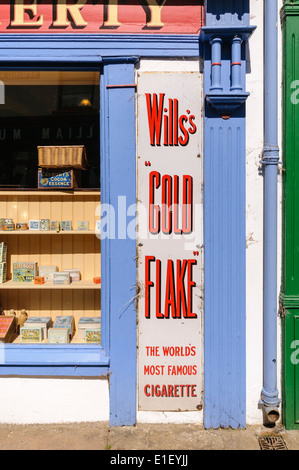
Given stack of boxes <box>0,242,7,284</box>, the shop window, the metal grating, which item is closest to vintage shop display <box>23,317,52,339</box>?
the shop window

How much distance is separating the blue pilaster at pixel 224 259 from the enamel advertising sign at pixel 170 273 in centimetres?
11

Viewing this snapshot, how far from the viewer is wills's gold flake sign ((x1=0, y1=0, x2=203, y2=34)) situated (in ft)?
11.8

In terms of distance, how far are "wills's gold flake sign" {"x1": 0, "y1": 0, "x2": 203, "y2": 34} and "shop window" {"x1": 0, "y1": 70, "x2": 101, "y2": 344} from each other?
1.90 ft

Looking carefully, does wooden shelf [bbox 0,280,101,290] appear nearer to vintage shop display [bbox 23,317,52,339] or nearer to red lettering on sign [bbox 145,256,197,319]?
vintage shop display [bbox 23,317,52,339]

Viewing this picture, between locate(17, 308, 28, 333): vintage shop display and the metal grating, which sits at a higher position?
locate(17, 308, 28, 333): vintage shop display

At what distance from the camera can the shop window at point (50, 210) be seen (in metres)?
4.15

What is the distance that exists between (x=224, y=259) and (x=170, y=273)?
0.61m

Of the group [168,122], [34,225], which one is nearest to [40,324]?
[34,225]

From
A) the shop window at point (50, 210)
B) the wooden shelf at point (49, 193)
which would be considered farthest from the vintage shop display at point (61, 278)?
the wooden shelf at point (49, 193)

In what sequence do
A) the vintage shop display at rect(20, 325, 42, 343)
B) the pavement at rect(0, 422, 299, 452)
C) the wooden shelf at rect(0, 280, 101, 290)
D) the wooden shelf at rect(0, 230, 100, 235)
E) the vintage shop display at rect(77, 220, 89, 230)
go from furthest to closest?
the vintage shop display at rect(77, 220, 89, 230) → the wooden shelf at rect(0, 230, 100, 235) → the wooden shelf at rect(0, 280, 101, 290) → the vintage shop display at rect(20, 325, 42, 343) → the pavement at rect(0, 422, 299, 452)

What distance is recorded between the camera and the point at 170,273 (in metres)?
3.66

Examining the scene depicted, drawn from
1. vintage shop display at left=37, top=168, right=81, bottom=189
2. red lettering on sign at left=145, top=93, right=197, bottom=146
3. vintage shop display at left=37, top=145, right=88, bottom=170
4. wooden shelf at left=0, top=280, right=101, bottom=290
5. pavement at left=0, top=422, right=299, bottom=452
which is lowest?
pavement at left=0, top=422, right=299, bottom=452

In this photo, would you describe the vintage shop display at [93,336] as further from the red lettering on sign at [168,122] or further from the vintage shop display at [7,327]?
the red lettering on sign at [168,122]

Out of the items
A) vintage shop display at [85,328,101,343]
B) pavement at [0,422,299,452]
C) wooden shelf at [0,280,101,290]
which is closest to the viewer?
pavement at [0,422,299,452]
